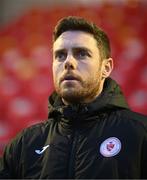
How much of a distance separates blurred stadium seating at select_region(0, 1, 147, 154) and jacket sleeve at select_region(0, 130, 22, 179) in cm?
113

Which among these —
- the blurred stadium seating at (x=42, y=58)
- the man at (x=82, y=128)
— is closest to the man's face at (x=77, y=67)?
the man at (x=82, y=128)

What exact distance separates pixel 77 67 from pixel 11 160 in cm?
29

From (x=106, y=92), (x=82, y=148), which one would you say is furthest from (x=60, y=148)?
(x=106, y=92)

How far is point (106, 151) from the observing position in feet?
3.96

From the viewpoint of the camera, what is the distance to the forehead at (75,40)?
1.33 metres

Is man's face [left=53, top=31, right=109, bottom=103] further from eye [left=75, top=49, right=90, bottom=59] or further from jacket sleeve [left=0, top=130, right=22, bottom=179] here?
jacket sleeve [left=0, top=130, right=22, bottom=179]

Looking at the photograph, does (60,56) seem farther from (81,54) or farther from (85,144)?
(85,144)

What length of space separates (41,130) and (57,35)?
0.86 ft

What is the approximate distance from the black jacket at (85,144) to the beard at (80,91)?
0.07 ft

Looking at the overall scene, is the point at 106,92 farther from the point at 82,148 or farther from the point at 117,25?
the point at 117,25

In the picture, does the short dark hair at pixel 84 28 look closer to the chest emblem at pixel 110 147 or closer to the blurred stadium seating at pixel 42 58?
the chest emblem at pixel 110 147

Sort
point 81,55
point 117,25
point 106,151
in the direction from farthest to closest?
point 117,25 → point 81,55 → point 106,151

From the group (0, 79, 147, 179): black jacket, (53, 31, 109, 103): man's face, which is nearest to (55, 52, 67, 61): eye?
(53, 31, 109, 103): man's face

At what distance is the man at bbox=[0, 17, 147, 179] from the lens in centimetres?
120
